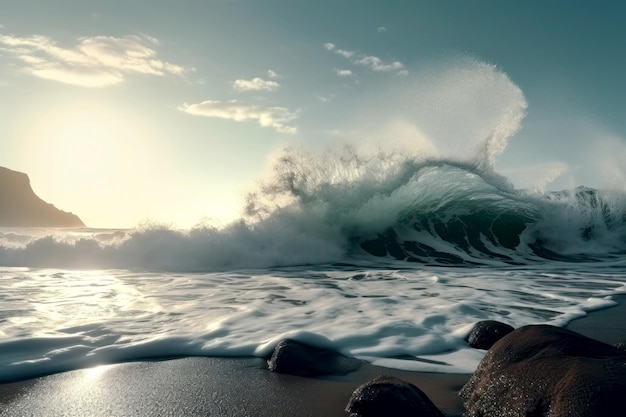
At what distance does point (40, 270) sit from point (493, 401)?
10443 mm

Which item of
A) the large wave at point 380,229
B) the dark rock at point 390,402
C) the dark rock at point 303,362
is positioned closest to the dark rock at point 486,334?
the dark rock at point 303,362

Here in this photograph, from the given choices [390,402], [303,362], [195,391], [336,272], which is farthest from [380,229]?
[390,402]

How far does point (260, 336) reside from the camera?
14.1 ft

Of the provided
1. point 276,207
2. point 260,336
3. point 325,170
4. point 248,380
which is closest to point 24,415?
point 248,380

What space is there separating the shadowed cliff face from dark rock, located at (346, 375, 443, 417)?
10046 centimetres

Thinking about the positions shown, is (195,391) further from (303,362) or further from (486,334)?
(486,334)

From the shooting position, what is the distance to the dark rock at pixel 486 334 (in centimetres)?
395

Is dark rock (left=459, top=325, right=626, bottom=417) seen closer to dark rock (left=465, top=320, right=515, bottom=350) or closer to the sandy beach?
the sandy beach

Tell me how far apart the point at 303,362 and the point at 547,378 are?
1.74m

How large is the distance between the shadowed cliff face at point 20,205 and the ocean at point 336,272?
3567 inches

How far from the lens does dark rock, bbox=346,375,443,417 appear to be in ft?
7.75

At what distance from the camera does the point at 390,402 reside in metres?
2.40

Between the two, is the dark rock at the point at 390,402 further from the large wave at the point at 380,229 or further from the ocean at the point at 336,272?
the large wave at the point at 380,229

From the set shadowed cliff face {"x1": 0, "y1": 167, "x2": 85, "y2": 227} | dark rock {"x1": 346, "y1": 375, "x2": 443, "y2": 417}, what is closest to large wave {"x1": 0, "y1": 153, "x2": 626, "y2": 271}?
dark rock {"x1": 346, "y1": 375, "x2": 443, "y2": 417}
